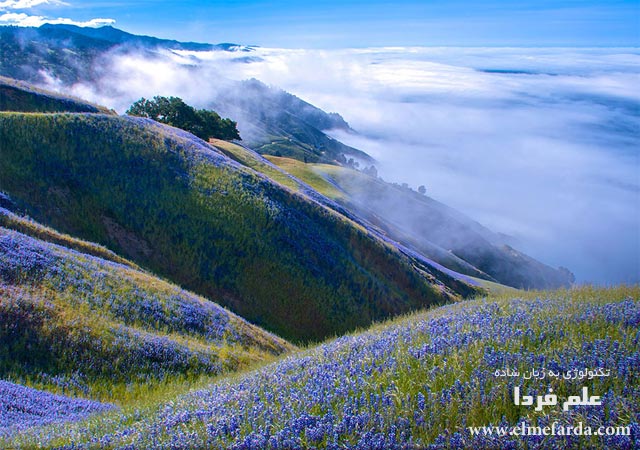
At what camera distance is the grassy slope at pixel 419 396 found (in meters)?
5.51

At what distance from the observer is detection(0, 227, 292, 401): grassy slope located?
40.7ft

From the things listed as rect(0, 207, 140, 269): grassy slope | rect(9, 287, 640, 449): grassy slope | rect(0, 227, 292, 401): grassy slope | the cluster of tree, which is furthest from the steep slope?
rect(9, 287, 640, 449): grassy slope

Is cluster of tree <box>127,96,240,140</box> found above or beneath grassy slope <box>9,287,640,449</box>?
above

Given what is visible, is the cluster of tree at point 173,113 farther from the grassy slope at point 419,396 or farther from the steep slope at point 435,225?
the grassy slope at point 419,396

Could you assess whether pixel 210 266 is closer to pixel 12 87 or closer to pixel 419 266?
pixel 419 266

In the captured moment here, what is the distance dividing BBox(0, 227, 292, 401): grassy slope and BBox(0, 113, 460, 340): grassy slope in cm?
589

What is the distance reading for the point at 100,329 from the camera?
14320 mm

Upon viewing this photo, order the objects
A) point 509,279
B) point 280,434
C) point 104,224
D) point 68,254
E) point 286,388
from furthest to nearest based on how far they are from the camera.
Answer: point 509,279 → point 104,224 → point 68,254 → point 286,388 → point 280,434

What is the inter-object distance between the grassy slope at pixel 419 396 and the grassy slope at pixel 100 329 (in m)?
5.81

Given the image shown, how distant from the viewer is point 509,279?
9394cm

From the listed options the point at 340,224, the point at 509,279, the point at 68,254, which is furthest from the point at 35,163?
the point at 509,279

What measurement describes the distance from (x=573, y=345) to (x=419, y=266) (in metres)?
34.6

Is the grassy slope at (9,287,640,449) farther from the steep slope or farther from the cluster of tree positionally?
the cluster of tree

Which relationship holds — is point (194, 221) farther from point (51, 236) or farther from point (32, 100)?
point (32, 100)
